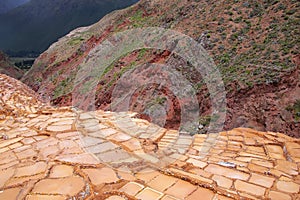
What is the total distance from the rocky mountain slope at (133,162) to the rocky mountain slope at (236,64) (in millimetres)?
4090

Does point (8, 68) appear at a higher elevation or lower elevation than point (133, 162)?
lower

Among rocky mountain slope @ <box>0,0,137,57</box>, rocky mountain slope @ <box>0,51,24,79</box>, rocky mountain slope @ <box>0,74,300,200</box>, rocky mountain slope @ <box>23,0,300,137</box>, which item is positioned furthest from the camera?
rocky mountain slope @ <box>0,0,137,57</box>

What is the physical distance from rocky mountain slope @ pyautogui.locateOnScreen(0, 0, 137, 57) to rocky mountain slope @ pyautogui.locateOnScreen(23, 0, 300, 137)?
6384 cm

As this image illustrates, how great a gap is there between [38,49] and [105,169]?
85.9m

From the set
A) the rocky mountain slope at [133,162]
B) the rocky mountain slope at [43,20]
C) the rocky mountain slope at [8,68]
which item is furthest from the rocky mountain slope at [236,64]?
the rocky mountain slope at [43,20]

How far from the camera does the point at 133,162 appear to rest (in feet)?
7.81

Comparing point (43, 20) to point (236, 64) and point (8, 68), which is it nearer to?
point (8, 68)

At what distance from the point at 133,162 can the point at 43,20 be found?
104144 millimetres

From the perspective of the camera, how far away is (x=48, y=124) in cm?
333

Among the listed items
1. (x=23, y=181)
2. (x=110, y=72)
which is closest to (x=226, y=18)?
(x=110, y=72)

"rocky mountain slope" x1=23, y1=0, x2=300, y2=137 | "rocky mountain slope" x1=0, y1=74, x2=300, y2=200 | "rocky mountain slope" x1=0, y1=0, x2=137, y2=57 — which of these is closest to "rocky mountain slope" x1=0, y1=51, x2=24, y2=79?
"rocky mountain slope" x1=23, y1=0, x2=300, y2=137

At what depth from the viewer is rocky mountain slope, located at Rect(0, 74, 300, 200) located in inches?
75.9

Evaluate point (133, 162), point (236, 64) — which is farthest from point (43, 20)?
point (133, 162)

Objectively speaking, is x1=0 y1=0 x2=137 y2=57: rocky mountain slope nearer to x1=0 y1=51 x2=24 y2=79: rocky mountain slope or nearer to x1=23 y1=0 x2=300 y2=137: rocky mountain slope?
x1=0 y1=51 x2=24 y2=79: rocky mountain slope
